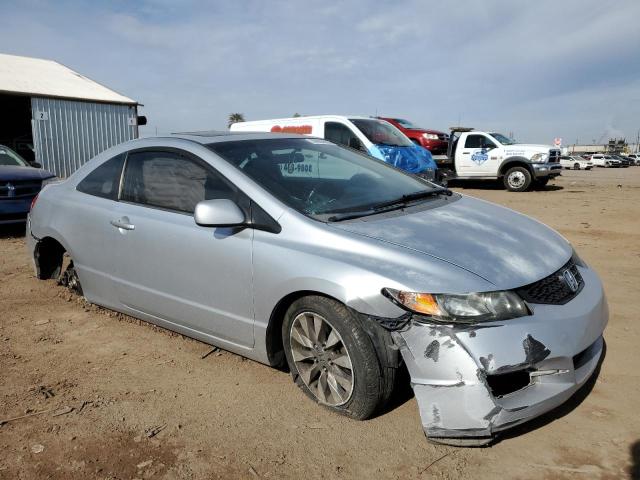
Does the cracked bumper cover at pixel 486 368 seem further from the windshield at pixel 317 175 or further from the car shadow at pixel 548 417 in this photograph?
the windshield at pixel 317 175

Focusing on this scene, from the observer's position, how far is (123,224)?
3.61 meters

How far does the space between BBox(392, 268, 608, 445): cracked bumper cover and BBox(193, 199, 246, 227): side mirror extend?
1105 millimetres

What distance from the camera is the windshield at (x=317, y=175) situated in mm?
3088

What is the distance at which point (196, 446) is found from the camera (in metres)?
2.54

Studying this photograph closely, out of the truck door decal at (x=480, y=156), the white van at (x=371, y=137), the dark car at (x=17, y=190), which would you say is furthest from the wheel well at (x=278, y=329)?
the truck door decal at (x=480, y=156)

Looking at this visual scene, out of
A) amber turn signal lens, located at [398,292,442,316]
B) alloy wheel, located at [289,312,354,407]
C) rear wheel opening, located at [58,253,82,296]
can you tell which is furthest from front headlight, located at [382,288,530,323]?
rear wheel opening, located at [58,253,82,296]

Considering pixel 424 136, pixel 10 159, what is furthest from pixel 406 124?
pixel 10 159

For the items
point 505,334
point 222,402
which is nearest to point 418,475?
point 505,334

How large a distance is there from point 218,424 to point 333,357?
0.71m

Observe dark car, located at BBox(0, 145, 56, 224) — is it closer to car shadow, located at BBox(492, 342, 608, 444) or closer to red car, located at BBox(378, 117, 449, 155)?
car shadow, located at BBox(492, 342, 608, 444)

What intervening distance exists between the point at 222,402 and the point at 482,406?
146 cm

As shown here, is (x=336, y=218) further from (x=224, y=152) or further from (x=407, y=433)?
(x=407, y=433)

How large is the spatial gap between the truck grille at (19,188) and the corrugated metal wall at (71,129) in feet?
39.2

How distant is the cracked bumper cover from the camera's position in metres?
2.22
